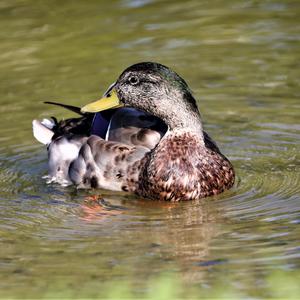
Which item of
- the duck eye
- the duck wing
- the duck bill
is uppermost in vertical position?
the duck eye

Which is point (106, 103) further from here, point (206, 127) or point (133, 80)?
point (206, 127)

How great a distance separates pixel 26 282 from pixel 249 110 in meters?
5.08

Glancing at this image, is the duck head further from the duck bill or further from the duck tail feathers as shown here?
the duck tail feathers

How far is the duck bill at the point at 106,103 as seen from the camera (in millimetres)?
9789

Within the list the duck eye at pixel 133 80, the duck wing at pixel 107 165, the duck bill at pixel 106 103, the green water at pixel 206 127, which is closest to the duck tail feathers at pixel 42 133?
the green water at pixel 206 127

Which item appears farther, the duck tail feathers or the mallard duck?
the duck tail feathers

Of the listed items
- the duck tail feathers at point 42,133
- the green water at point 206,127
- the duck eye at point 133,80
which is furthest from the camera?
the duck tail feathers at point 42,133

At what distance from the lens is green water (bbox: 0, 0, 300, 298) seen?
24.7 ft

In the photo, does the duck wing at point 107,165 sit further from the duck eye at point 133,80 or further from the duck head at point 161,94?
the duck eye at point 133,80

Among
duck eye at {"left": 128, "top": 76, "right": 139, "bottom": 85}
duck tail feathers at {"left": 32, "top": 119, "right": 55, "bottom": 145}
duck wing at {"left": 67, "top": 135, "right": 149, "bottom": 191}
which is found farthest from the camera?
duck tail feathers at {"left": 32, "top": 119, "right": 55, "bottom": 145}

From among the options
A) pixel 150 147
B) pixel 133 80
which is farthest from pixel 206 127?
pixel 133 80

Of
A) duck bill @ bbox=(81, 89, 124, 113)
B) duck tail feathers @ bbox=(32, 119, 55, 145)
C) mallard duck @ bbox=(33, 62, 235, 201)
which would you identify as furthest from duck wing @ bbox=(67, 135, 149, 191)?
duck tail feathers @ bbox=(32, 119, 55, 145)

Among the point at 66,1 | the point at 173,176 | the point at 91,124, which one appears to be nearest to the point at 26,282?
the point at 173,176

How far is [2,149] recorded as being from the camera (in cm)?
1111
